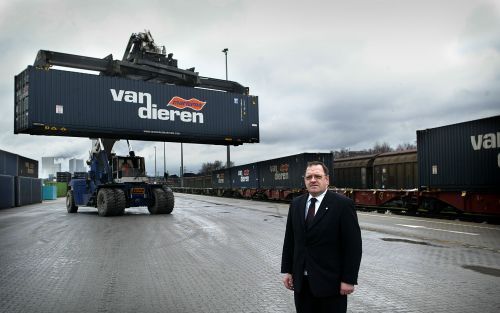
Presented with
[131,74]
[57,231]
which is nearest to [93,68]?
[131,74]

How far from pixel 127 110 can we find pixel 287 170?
47.7 feet

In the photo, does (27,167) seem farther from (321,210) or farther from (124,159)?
(321,210)

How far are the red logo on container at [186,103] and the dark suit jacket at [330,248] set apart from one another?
802 inches

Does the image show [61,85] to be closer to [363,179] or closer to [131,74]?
[131,74]

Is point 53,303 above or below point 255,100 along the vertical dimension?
below

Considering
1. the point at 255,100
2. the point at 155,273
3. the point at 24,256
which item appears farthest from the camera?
the point at 255,100

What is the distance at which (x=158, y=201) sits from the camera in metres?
20.4

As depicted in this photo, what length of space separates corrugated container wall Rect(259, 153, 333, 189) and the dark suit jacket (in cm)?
2588

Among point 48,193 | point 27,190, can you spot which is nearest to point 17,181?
Result: point 27,190

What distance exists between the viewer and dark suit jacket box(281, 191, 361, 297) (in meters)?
3.16

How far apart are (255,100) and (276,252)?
16708 mm

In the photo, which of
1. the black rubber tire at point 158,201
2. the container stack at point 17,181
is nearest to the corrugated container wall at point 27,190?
the container stack at point 17,181

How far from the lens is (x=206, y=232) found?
13297 mm

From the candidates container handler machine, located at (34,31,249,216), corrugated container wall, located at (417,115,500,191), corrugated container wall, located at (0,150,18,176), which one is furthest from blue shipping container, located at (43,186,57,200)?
corrugated container wall, located at (417,115,500,191)
